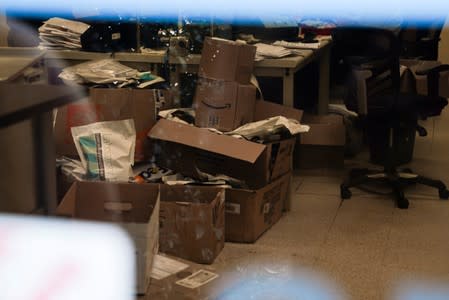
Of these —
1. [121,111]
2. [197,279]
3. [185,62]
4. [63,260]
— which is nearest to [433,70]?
[185,62]

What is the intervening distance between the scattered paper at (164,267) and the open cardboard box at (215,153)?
534mm

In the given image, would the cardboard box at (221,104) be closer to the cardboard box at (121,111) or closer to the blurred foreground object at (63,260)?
the cardboard box at (121,111)

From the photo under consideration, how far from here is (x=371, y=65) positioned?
3.38m

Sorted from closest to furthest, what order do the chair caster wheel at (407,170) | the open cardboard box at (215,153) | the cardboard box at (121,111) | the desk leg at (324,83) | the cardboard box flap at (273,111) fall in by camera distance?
the open cardboard box at (215,153)
the cardboard box at (121,111)
the cardboard box flap at (273,111)
the chair caster wheel at (407,170)
the desk leg at (324,83)

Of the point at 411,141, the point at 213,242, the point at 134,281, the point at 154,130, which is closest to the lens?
the point at 134,281

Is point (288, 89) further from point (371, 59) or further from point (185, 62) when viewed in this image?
point (185, 62)

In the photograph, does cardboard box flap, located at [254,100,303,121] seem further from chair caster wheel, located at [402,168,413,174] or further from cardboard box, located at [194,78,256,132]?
chair caster wheel, located at [402,168,413,174]

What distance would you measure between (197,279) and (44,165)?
89cm

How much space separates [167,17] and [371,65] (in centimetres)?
107

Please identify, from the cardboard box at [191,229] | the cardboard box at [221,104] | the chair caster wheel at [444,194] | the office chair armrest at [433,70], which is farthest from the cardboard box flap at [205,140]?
the office chair armrest at [433,70]

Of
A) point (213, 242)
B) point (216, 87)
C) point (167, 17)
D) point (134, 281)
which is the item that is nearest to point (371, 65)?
point (216, 87)

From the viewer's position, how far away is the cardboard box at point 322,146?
147 inches

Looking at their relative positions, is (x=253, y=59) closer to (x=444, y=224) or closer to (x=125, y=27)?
(x=125, y=27)

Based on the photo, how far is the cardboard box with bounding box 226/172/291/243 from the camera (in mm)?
2826
